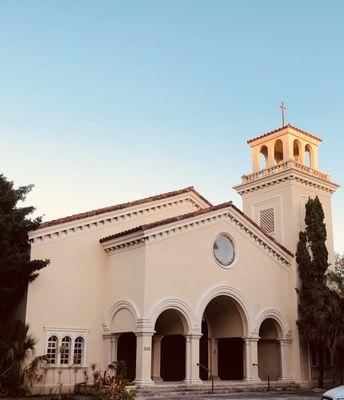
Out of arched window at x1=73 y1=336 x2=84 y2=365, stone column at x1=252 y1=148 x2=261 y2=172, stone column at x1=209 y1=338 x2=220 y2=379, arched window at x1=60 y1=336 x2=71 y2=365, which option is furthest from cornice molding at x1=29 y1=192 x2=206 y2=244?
stone column at x1=209 y1=338 x2=220 y2=379

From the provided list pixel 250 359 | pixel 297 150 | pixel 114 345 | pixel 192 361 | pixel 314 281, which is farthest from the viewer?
pixel 297 150

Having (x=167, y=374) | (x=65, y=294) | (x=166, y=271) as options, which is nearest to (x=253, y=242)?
(x=166, y=271)

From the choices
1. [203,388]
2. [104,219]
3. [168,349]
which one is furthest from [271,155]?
[203,388]

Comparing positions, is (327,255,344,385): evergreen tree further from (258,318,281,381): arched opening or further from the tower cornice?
the tower cornice

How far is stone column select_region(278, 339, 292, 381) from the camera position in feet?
90.0

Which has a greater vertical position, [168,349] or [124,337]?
[124,337]

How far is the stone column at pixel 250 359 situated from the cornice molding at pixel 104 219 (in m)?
7.83

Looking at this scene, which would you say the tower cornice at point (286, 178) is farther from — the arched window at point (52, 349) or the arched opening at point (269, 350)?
the arched window at point (52, 349)

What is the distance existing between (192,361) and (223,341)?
567cm

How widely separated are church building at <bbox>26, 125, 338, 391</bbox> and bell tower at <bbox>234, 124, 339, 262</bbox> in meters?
0.08

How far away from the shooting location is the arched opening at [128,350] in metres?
26.0

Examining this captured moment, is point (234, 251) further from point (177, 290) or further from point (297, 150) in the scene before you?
point (297, 150)

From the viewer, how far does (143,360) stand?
22.3 meters

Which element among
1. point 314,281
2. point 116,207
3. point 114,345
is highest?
point 116,207
